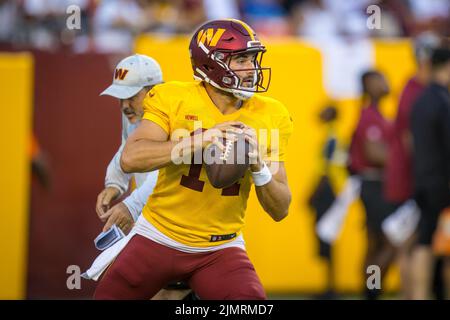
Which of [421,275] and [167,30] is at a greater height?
[167,30]

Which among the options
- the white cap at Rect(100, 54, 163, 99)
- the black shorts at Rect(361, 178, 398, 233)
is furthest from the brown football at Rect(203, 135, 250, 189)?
the black shorts at Rect(361, 178, 398, 233)

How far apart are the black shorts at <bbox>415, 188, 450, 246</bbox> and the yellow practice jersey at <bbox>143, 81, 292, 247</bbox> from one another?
2.64m

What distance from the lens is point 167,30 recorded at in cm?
907

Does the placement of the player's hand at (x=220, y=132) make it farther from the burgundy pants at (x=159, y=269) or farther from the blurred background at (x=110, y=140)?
the blurred background at (x=110, y=140)

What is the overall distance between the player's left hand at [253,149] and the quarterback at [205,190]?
0.26 feet

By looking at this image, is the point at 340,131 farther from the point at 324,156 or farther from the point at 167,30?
the point at 167,30

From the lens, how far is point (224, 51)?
3.91 metres

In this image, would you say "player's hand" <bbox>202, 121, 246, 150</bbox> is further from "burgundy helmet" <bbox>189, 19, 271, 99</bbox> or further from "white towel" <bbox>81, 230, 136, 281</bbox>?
"white towel" <bbox>81, 230, 136, 281</bbox>

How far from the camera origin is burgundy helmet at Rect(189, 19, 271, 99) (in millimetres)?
3902

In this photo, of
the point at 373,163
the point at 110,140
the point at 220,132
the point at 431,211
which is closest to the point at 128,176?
the point at 220,132

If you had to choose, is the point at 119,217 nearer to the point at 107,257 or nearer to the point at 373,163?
the point at 107,257
